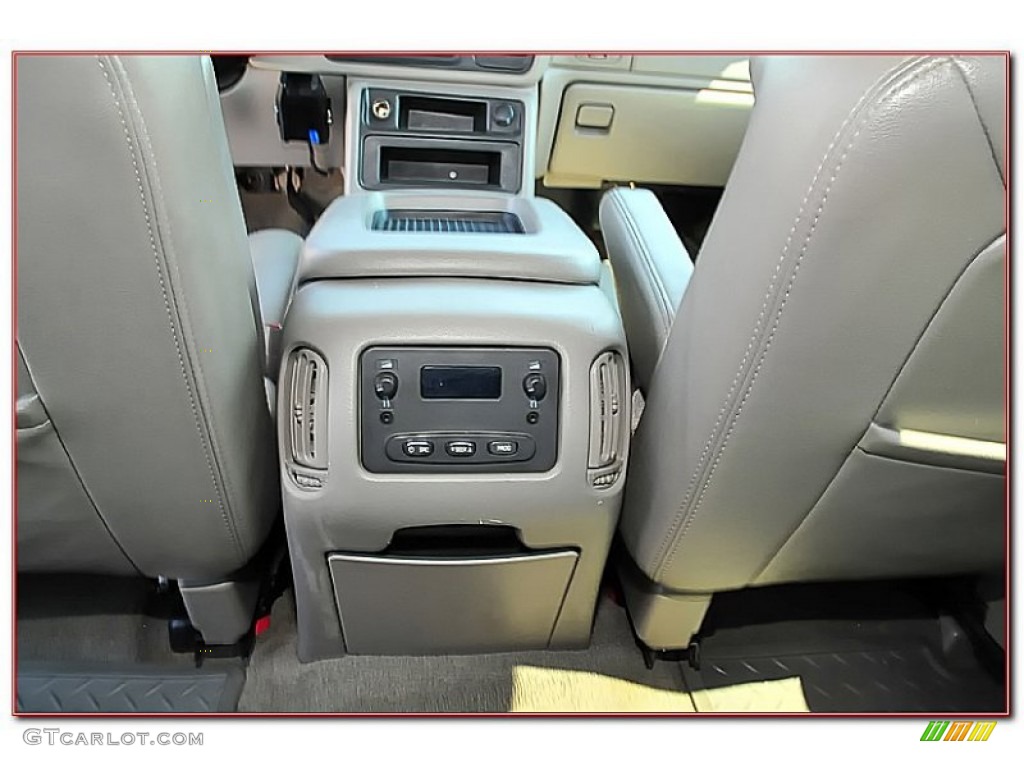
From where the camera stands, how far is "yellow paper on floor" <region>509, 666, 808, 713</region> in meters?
0.92

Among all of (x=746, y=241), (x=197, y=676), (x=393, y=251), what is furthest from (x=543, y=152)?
(x=197, y=676)

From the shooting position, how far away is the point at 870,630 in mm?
1033

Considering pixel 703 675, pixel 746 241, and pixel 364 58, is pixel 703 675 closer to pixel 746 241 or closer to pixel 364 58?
pixel 746 241

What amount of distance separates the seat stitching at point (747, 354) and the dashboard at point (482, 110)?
692 millimetres

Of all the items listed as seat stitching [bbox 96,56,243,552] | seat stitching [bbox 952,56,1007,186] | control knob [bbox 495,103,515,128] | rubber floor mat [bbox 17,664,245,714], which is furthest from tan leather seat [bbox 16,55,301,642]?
control knob [bbox 495,103,515,128]

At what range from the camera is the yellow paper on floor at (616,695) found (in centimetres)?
92

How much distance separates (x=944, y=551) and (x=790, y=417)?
324 mm

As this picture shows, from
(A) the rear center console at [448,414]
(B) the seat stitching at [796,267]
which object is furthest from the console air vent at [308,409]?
(B) the seat stitching at [796,267]

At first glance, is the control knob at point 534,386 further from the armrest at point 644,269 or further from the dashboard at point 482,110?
the dashboard at point 482,110

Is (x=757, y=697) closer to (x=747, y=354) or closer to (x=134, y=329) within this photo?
(x=747, y=354)

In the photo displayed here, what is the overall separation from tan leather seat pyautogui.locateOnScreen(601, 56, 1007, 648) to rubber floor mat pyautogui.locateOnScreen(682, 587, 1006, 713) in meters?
0.08

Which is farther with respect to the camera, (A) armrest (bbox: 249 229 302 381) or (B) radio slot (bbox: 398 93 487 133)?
(B) radio slot (bbox: 398 93 487 133)

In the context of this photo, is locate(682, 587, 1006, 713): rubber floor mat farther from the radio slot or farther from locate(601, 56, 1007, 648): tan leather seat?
the radio slot
